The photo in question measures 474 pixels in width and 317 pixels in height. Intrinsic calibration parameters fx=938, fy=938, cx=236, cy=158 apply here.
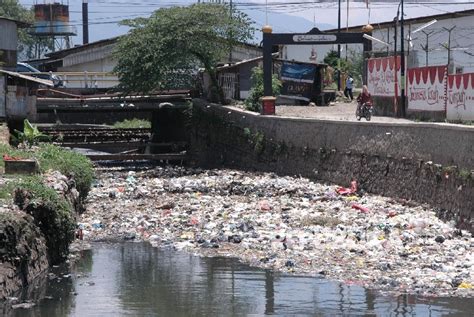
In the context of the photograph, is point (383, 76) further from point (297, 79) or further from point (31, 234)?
point (31, 234)

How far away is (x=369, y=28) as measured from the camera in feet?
122

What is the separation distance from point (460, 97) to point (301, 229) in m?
8.92

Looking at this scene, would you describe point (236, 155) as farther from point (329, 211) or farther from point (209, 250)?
point (209, 250)

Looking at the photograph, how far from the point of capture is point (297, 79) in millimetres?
40938

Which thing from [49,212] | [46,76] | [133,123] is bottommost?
[49,212]

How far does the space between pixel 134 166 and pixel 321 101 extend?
8.67m

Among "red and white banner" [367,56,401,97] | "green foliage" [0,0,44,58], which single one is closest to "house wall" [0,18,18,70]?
"red and white banner" [367,56,401,97]

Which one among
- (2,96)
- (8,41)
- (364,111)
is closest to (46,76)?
(8,41)

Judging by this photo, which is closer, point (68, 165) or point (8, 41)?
point (68, 165)

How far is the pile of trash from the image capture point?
15867mm

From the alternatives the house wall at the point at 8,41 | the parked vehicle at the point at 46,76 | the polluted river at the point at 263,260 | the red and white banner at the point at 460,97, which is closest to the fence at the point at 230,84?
the parked vehicle at the point at 46,76

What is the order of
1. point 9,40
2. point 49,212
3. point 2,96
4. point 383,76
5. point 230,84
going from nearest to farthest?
point 49,212 → point 2,96 → point 383,76 → point 230,84 → point 9,40

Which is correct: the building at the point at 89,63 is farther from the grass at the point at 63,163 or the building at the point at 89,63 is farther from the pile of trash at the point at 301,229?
the grass at the point at 63,163

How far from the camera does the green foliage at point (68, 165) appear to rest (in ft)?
70.9
